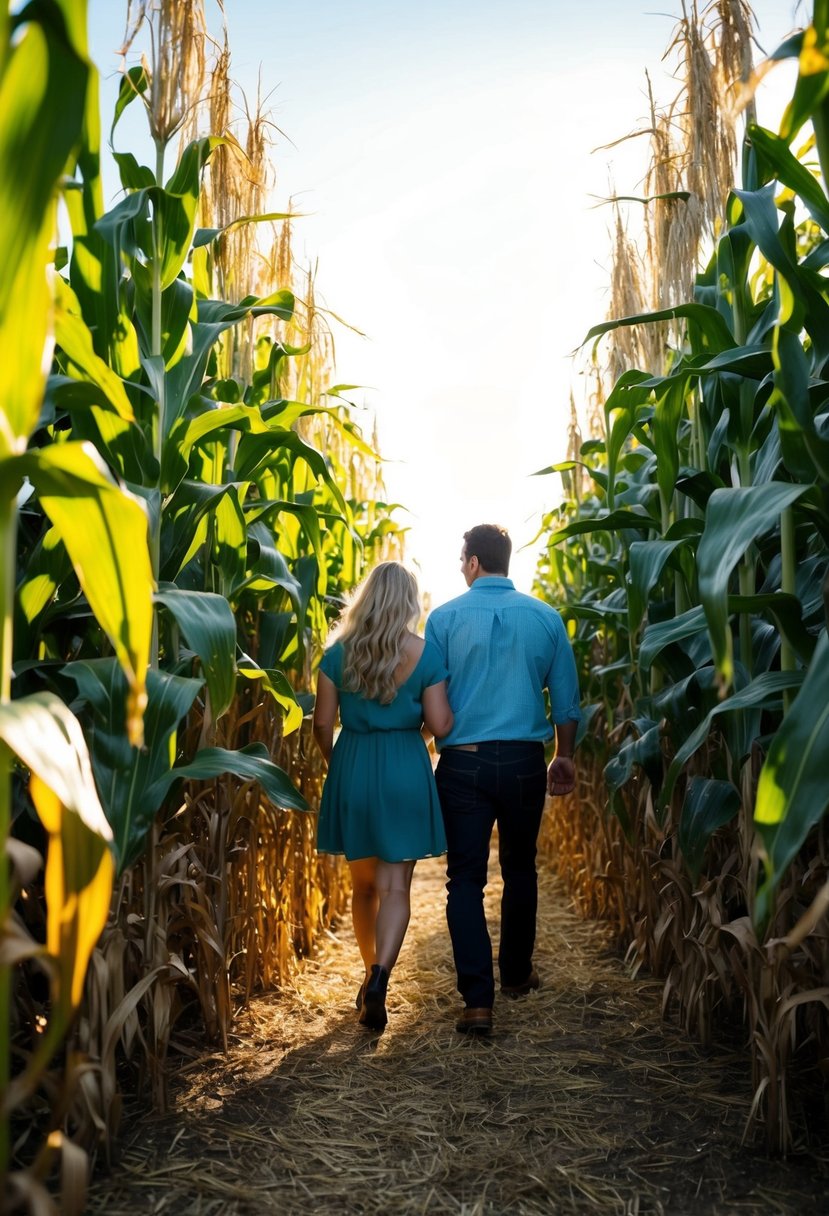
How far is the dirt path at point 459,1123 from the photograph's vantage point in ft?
6.54

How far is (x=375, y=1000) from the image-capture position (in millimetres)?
3109

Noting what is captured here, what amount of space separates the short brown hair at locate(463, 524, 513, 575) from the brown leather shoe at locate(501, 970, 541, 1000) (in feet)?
5.18

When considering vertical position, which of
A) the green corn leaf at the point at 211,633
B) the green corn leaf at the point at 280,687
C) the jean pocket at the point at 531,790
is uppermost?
the green corn leaf at the point at 211,633

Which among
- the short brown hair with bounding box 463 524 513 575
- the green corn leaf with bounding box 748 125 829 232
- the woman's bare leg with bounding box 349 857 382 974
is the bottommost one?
the woman's bare leg with bounding box 349 857 382 974

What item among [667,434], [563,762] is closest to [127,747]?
[667,434]

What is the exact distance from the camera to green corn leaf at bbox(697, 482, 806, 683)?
162cm

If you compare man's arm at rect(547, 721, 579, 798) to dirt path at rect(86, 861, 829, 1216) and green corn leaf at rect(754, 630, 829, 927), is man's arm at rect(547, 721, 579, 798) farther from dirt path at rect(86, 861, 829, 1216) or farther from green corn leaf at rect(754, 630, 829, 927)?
green corn leaf at rect(754, 630, 829, 927)

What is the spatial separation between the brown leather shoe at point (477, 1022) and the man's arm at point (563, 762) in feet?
2.96

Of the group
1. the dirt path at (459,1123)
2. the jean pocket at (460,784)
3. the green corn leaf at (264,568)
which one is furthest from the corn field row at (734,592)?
the green corn leaf at (264,568)

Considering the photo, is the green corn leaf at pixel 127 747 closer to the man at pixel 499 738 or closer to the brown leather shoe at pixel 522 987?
the man at pixel 499 738

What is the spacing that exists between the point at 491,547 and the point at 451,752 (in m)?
0.80

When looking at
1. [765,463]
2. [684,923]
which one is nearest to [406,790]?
[684,923]


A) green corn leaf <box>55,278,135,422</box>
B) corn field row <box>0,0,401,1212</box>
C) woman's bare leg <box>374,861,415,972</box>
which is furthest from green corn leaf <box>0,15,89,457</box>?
woman's bare leg <box>374,861,415,972</box>

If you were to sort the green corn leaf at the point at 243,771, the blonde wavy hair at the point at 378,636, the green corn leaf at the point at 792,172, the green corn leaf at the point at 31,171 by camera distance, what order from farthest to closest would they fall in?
the blonde wavy hair at the point at 378,636 → the green corn leaf at the point at 243,771 → the green corn leaf at the point at 792,172 → the green corn leaf at the point at 31,171
